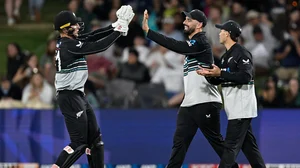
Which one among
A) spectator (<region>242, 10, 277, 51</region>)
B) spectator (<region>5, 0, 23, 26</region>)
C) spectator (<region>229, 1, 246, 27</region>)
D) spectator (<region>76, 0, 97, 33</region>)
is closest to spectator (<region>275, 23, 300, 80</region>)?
spectator (<region>242, 10, 277, 51</region>)

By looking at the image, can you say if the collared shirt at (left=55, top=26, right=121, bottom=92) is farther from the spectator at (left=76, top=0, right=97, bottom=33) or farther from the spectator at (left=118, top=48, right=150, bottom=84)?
the spectator at (left=76, top=0, right=97, bottom=33)

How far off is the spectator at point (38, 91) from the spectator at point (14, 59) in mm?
1487

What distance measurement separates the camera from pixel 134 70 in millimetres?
15148

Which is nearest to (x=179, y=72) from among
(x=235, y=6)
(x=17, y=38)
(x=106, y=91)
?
(x=106, y=91)

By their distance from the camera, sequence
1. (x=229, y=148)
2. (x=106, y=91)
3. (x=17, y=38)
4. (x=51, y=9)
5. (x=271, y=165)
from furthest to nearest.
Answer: (x=51, y=9) < (x=17, y=38) < (x=106, y=91) < (x=271, y=165) < (x=229, y=148)

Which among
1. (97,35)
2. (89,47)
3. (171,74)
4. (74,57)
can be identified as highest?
(97,35)

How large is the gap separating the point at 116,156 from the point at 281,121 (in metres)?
2.76

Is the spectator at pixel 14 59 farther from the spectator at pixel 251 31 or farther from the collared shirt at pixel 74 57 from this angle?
the collared shirt at pixel 74 57

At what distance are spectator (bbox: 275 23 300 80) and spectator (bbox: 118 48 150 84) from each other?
276 centimetres

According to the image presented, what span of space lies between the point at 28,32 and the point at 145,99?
645cm

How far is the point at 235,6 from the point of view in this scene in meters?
17.1

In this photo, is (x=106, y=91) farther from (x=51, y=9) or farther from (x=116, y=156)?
(x=51, y=9)

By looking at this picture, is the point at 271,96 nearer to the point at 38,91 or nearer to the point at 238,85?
the point at 38,91

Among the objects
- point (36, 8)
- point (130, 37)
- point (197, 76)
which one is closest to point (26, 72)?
point (130, 37)
